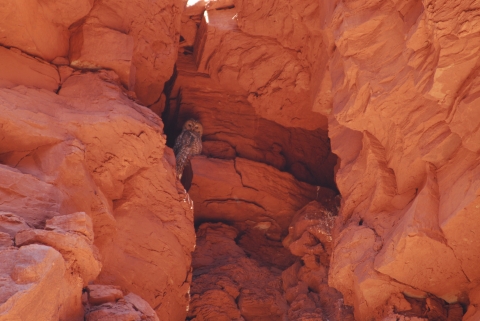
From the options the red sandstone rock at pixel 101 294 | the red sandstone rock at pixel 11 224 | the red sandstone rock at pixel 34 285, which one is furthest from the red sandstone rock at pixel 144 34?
the red sandstone rock at pixel 34 285

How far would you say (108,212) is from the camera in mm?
5348

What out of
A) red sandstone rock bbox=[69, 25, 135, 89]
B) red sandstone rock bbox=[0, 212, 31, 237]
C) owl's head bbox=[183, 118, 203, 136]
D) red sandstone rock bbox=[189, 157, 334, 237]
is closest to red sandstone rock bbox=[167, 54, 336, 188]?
owl's head bbox=[183, 118, 203, 136]

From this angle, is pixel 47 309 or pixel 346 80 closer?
pixel 47 309

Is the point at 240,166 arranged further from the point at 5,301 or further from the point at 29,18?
the point at 5,301

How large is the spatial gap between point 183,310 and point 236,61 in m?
3.61

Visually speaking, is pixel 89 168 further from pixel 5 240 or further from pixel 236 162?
pixel 236 162

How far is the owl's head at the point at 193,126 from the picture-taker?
8.39m

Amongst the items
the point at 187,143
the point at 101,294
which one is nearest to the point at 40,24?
the point at 101,294

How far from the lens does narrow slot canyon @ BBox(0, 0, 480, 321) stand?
409 cm

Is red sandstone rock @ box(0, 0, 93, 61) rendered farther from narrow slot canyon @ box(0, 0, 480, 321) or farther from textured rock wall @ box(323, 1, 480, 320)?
textured rock wall @ box(323, 1, 480, 320)

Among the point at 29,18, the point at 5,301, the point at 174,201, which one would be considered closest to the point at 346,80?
the point at 174,201

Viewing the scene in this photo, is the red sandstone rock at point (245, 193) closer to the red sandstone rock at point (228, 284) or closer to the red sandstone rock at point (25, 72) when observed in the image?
the red sandstone rock at point (228, 284)

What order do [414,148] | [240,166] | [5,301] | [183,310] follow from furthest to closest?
[240,166] < [183,310] < [414,148] < [5,301]

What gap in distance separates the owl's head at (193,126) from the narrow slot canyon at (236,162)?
15cm
